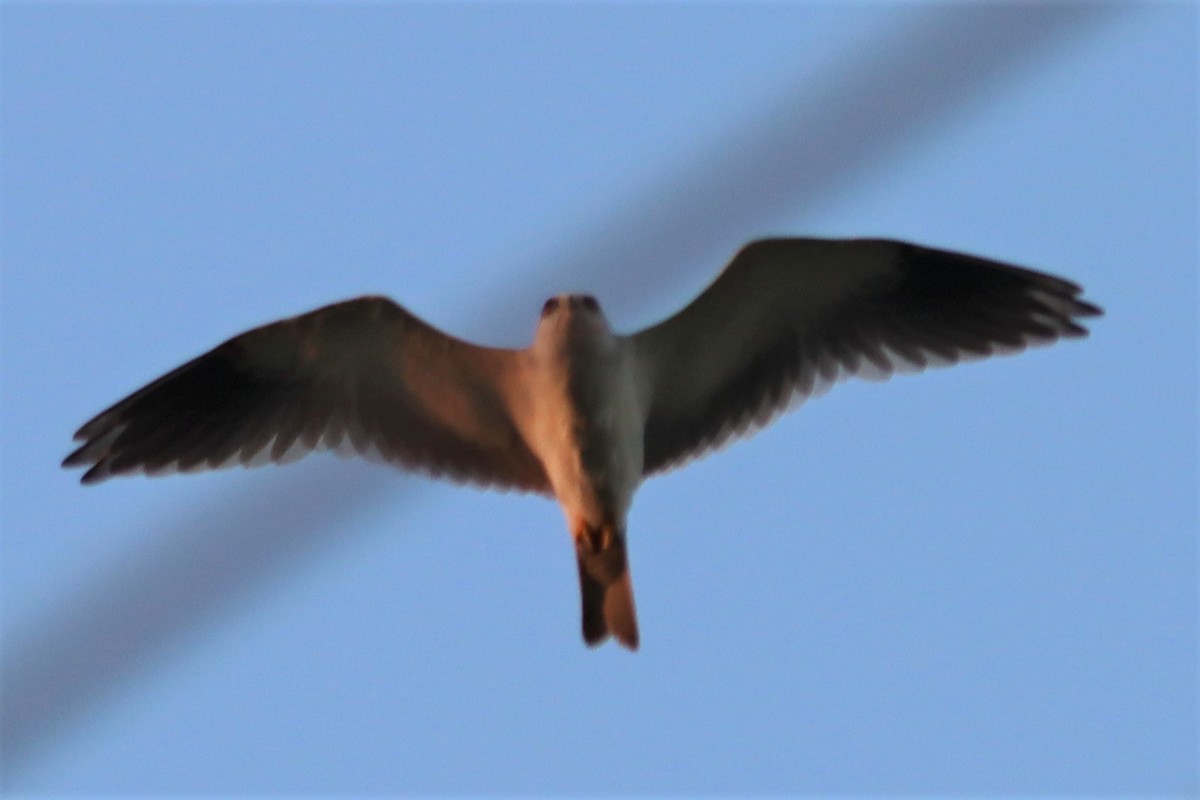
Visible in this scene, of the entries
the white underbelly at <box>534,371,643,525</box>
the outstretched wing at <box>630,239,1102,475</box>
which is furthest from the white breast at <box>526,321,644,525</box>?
the outstretched wing at <box>630,239,1102,475</box>

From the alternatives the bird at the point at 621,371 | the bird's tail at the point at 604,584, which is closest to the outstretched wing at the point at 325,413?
the bird at the point at 621,371

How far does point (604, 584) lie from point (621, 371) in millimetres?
821

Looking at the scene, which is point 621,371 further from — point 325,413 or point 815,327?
point 325,413

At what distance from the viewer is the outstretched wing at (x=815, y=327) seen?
5.68 metres

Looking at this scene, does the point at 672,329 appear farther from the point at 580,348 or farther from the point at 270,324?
the point at 270,324

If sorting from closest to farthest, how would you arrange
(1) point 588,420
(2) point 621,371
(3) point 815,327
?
(1) point 588,420 < (2) point 621,371 < (3) point 815,327

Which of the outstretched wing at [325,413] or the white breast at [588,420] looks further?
the outstretched wing at [325,413]

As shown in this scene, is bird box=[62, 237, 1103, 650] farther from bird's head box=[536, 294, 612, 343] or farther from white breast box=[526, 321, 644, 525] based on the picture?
bird's head box=[536, 294, 612, 343]

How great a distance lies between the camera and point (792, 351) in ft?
19.4

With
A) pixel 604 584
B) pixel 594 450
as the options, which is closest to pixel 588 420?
pixel 594 450

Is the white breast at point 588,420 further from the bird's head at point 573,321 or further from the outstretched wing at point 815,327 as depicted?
the outstretched wing at point 815,327

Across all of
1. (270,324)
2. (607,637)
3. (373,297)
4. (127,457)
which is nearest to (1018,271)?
(607,637)

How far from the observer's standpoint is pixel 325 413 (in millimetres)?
5902

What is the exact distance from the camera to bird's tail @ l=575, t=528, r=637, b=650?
545 cm
